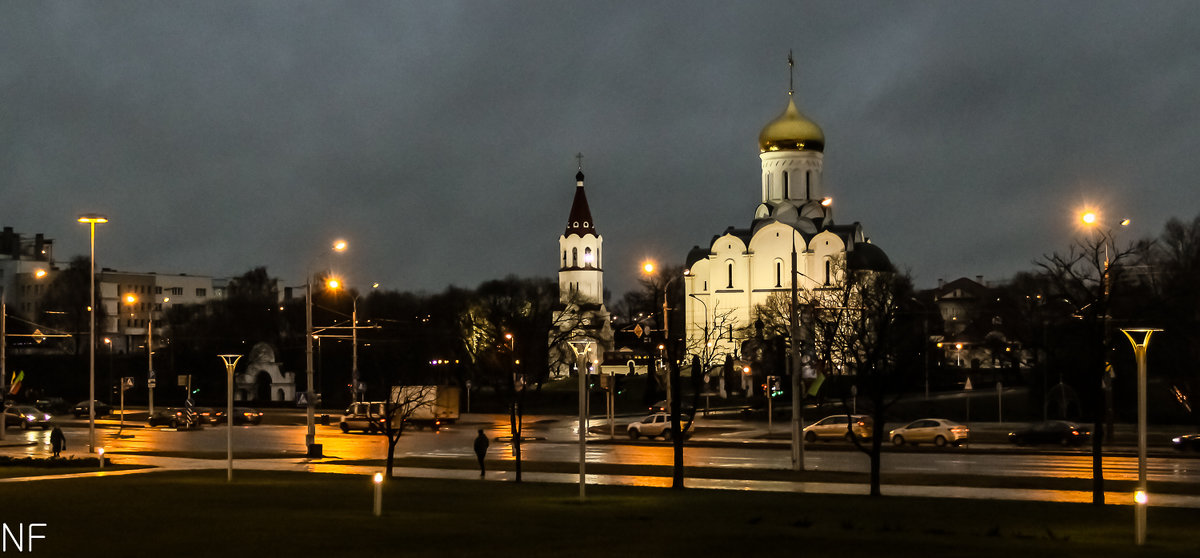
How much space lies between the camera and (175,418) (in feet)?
238

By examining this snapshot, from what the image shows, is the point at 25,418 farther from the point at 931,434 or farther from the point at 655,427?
the point at 931,434

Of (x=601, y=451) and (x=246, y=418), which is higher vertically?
(x=601, y=451)

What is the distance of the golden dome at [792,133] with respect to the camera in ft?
387

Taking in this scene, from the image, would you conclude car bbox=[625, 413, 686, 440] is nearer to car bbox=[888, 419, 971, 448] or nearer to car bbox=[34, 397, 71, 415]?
car bbox=[888, 419, 971, 448]

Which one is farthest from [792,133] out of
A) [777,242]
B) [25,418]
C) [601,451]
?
[601,451]

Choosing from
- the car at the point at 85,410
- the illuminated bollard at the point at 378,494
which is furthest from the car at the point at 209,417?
the illuminated bollard at the point at 378,494

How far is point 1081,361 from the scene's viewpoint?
64562mm

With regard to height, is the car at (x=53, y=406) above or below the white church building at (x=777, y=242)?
below

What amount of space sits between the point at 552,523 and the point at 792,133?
322ft

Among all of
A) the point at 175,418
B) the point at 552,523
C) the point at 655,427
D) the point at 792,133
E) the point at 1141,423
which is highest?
the point at 792,133

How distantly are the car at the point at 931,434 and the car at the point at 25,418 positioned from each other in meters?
43.0

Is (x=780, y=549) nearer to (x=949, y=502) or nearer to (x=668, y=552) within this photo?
(x=668, y=552)

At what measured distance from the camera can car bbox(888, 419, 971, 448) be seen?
5143 centimetres

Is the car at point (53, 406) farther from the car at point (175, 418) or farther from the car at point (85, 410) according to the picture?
the car at point (175, 418)
